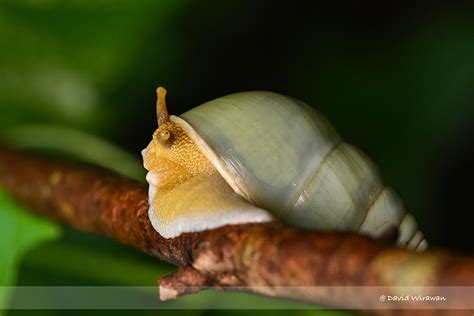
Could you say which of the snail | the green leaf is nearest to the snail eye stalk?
the snail

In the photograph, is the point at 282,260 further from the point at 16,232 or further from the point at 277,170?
the point at 16,232

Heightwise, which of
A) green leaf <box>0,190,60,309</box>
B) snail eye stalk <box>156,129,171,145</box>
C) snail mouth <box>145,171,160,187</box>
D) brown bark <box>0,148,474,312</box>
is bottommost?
green leaf <box>0,190,60,309</box>

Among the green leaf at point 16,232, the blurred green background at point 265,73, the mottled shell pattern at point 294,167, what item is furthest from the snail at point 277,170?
the blurred green background at point 265,73

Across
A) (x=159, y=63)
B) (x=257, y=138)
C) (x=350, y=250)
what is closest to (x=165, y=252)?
(x=257, y=138)

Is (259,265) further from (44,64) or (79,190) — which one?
(44,64)

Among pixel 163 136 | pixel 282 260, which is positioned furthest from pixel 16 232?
pixel 282 260

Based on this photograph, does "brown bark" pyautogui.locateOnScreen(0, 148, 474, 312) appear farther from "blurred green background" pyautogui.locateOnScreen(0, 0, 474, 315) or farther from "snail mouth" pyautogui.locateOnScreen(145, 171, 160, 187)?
"blurred green background" pyautogui.locateOnScreen(0, 0, 474, 315)

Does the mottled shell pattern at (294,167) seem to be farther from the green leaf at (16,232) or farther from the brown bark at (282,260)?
the green leaf at (16,232)
